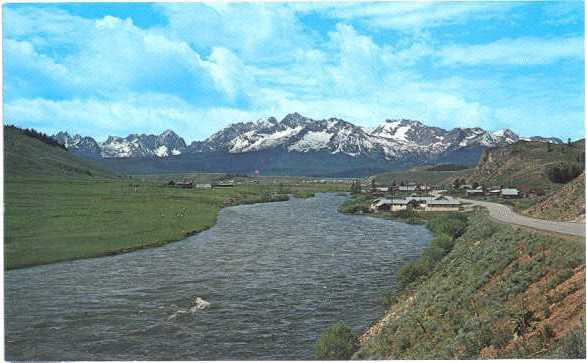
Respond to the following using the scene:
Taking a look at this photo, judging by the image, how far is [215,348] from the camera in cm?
2406

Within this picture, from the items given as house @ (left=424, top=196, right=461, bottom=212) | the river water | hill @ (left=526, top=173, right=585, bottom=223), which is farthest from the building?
hill @ (left=526, top=173, right=585, bottom=223)

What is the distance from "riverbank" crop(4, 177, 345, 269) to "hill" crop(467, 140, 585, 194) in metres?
88.9

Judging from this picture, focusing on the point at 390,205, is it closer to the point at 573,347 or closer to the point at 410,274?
the point at 410,274

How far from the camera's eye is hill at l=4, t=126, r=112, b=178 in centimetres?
13575

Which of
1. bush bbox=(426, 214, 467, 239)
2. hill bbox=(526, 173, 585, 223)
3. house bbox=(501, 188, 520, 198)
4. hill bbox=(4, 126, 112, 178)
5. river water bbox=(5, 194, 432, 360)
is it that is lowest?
river water bbox=(5, 194, 432, 360)

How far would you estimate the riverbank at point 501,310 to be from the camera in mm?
14695

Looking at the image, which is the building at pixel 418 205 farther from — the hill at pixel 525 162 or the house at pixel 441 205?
the hill at pixel 525 162

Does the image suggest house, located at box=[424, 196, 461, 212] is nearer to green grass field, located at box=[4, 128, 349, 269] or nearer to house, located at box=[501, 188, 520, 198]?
house, located at box=[501, 188, 520, 198]

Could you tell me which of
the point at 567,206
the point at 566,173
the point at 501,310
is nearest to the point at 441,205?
the point at 566,173

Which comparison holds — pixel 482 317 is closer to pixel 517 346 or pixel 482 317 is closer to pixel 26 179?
pixel 517 346

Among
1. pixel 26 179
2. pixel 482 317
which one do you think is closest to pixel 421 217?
pixel 482 317

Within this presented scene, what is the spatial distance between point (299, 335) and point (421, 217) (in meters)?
63.0

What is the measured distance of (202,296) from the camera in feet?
107

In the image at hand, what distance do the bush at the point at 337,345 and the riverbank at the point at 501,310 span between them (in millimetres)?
627
